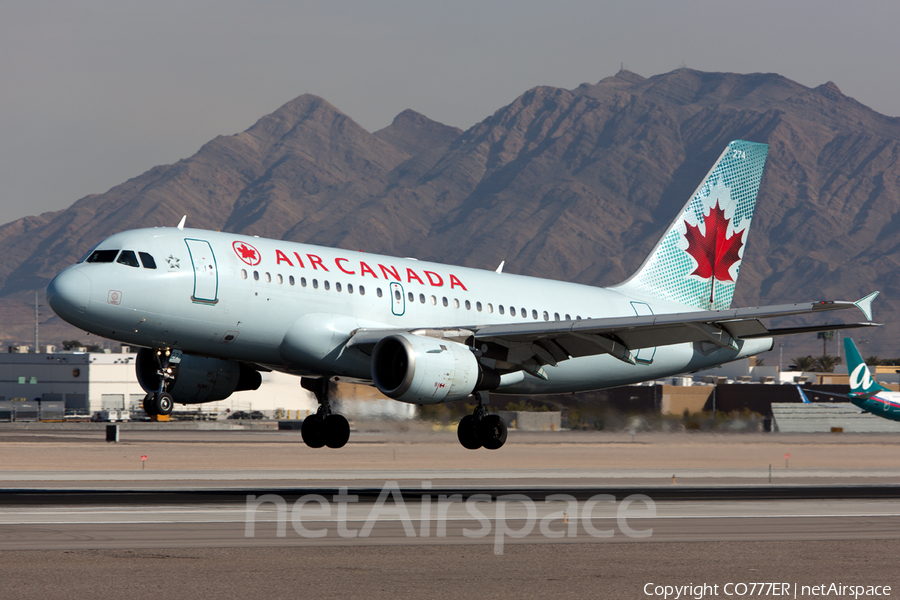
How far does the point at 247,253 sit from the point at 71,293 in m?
5.19

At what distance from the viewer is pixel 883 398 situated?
8219cm

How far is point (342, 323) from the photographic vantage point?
34.0 meters

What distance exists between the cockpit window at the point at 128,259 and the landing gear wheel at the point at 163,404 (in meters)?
3.79

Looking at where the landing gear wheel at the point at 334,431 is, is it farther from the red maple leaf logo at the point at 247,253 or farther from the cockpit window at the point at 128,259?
the cockpit window at the point at 128,259

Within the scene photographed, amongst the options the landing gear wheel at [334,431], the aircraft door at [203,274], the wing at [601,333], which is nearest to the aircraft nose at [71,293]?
the aircraft door at [203,274]

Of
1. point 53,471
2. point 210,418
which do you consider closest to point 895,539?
point 53,471

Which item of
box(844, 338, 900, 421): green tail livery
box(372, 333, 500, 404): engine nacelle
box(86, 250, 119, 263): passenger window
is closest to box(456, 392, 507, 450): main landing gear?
box(372, 333, 500, 404): engine nacelle

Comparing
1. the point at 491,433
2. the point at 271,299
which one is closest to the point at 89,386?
the point at 491,433

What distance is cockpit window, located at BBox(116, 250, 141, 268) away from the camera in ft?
102

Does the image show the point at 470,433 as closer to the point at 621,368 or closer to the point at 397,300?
the point at 397,300

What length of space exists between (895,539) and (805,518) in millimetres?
4910

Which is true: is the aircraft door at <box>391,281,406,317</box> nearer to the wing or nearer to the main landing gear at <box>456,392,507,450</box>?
the wing

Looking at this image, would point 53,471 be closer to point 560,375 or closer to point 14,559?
point 560,375

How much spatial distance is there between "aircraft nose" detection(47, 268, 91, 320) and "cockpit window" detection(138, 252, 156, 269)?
159 cm
